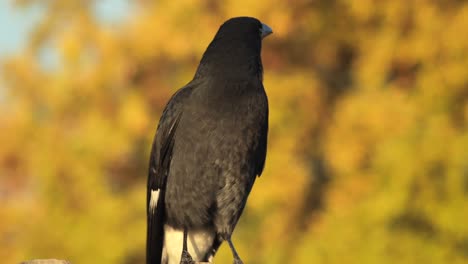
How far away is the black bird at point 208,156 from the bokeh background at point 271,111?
13.4 feet

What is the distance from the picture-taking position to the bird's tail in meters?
6.56

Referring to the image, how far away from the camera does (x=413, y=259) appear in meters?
9.81

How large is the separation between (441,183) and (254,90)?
14.4 ft

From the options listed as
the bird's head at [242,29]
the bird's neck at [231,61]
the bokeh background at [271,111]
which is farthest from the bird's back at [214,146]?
the bokeh background at [271,111]

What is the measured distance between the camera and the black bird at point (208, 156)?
20.4ft

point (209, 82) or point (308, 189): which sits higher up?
point (308, 189)

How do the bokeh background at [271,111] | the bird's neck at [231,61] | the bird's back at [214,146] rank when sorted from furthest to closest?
the bokeh background at [271,111] → the bird's neck at [231,61] → the bird's back at [214,146]

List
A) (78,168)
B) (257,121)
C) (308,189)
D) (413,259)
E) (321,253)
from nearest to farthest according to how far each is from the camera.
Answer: (257,121)
(413,259)
(321,253)
(78,168)
(308,189)

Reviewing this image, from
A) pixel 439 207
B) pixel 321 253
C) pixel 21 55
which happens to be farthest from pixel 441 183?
pixel 21 55

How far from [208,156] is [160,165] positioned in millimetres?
437

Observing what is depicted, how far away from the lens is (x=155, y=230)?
663 centimetres

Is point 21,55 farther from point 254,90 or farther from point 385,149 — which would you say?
point 254,90

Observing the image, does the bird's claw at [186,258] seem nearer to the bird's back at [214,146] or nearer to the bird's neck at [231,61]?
the bird's back at [214,146]

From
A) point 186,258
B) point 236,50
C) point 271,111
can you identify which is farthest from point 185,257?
point 271,111
